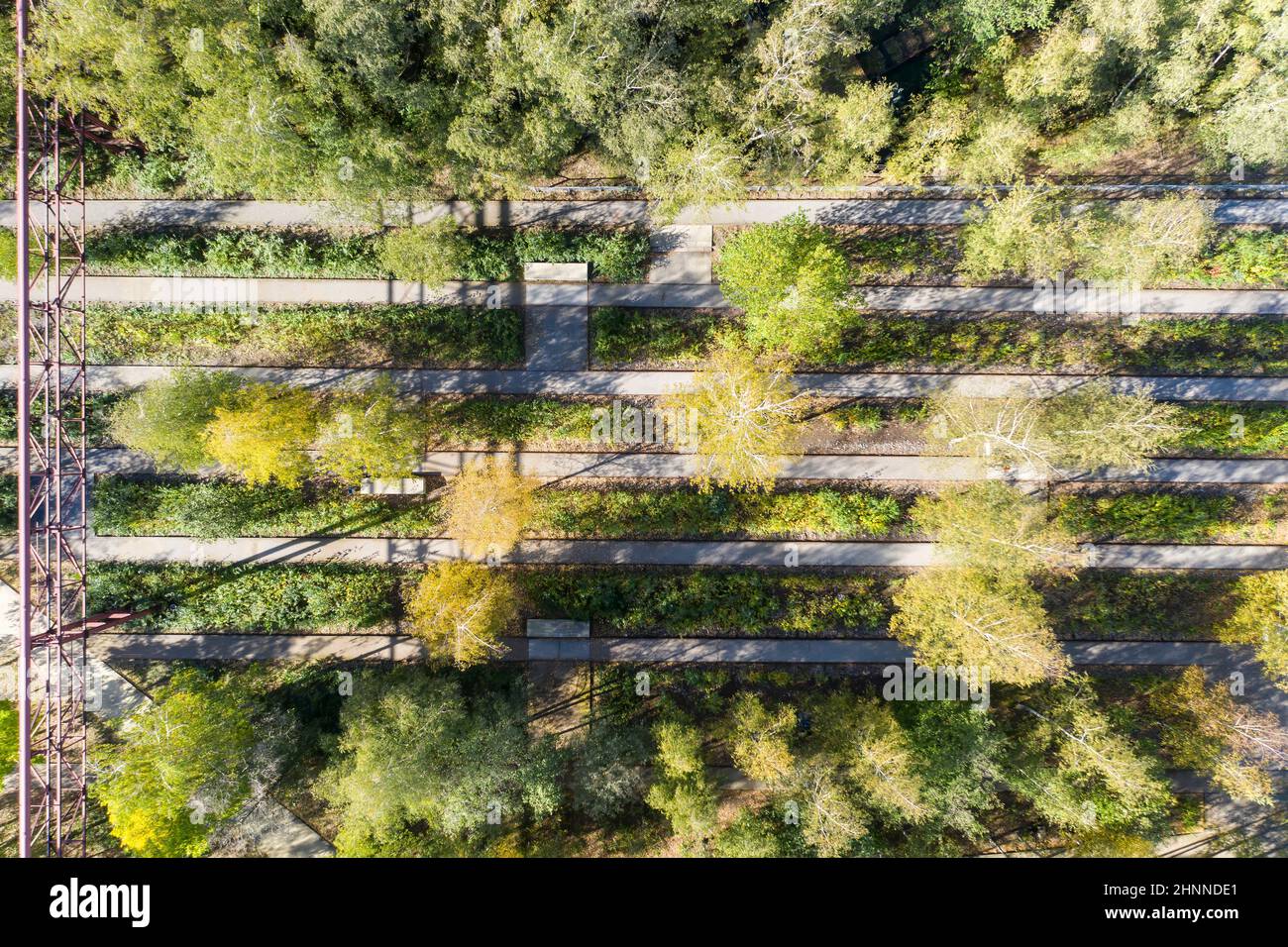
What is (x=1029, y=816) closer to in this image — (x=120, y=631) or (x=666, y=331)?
(x=666, y=331)

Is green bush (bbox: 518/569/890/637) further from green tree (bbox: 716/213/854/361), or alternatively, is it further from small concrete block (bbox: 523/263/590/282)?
small concrete block (bbox: 523/263/590/282)

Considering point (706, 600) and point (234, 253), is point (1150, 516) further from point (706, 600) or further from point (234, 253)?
point (234, 253)

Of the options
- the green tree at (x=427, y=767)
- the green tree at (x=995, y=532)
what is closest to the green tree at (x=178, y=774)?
the green tree at (x=427, y=767)

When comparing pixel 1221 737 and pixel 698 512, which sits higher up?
pixel 698 512

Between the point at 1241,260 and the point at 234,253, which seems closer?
the point at 234,253

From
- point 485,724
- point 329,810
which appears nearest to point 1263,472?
point 485,724

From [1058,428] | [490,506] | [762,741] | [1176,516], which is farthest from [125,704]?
[1176,516]
